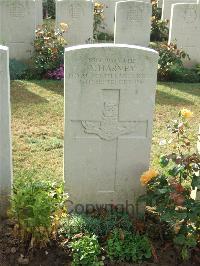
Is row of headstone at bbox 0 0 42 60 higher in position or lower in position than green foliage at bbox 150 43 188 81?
higher

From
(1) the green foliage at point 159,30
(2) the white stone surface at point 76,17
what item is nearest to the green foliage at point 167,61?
(2) the white stone surface at point 76,17

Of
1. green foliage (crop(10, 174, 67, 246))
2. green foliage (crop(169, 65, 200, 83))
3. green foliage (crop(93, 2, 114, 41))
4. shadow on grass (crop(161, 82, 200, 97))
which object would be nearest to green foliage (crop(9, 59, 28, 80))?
shadow on grass (crop(161, 82, 200, 97))

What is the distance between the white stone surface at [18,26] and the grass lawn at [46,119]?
4.41 feet

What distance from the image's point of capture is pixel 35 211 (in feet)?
13.0

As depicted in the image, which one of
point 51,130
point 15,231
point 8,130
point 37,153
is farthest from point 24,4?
point 15,231

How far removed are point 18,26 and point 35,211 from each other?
7.16m

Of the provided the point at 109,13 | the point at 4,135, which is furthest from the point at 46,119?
the point at 109,13

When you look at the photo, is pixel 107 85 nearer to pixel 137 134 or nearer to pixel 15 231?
pixel 137 134

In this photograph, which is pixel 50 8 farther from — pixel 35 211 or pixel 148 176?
pixel 35 211

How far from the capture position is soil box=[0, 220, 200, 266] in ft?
13.6

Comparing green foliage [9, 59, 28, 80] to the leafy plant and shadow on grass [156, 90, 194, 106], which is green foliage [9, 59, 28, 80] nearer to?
shadow on grass [156, 90, 194, 106]

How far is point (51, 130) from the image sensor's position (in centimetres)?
718

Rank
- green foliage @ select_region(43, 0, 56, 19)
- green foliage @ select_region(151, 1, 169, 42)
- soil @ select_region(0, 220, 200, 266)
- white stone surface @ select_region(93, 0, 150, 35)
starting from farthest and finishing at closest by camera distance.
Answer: green foliage @ select_region(43, 0, 56, 19), green foliage @ select_region(151, 1, 169, 42), white stone surface @ select_region(93, 0, 150, 35), soil @ select_region(0, 220, 200, 266)

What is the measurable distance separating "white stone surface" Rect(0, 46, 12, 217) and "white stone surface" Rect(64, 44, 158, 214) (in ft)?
1.85
